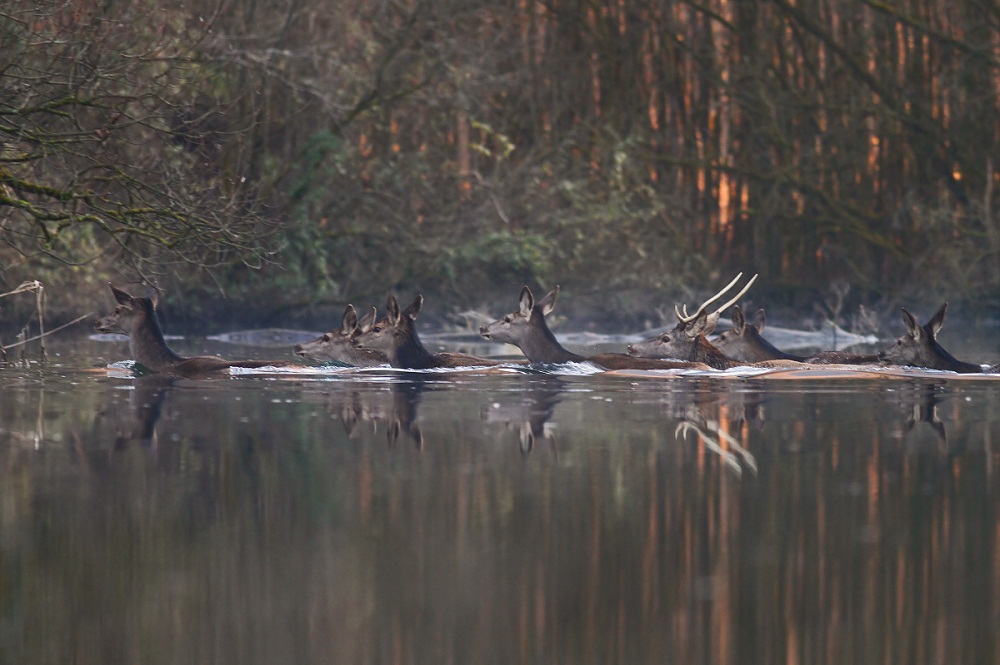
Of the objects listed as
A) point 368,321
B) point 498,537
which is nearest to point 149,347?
point 368,321

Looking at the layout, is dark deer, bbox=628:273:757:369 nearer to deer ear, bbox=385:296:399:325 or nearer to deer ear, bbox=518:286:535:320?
deer ear, bbox=518:286:535:320

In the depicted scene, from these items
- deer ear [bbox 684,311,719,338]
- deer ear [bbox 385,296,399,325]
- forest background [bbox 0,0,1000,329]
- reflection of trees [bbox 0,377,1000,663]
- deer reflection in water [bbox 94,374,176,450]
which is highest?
forest background [bbox 0,0,1000,329]

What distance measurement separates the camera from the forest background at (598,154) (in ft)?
80.7

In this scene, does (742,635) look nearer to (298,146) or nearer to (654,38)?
(298,146)

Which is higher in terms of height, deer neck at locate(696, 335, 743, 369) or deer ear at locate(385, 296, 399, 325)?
deer ear at locate(385, 296, 399, 325)

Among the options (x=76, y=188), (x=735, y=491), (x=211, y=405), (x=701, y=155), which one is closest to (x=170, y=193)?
(x=76, y=188)

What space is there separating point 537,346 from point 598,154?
36.8 ft

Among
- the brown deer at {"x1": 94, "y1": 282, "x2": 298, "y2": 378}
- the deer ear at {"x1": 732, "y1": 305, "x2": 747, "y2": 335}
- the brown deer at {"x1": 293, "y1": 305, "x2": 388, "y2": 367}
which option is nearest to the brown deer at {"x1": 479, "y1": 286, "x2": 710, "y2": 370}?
the deer ear at {"x1": 732, "y1": 305, "x2": 747, "y2": 335}

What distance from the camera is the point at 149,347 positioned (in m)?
16.0

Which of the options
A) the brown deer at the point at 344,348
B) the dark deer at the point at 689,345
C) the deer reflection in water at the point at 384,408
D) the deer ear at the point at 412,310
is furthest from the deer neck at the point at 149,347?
the dark deer at the point at 689,345

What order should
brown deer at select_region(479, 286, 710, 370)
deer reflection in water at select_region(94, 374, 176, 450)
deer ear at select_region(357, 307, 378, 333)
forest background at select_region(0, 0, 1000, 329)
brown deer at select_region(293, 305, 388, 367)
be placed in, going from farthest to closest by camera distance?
forest background at select_region(0, 0, 1000, 329)
deer ear at select_region(357, 307, 378, 333)
brown deer at select_region(293, 305, 388, 367)
brown deer at select_region(479, 286, 710, 370)
deer reflection in water at select_region(94, 374, 176, 450)

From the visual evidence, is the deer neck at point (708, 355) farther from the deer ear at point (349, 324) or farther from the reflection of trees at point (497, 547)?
the reflection of trees at point (497, 547)

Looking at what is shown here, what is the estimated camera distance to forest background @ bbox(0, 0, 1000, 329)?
80.7ft

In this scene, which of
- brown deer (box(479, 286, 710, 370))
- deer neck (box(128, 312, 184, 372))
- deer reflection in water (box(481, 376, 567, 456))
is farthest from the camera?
brown deer (box(479, 286, 710, 370))
